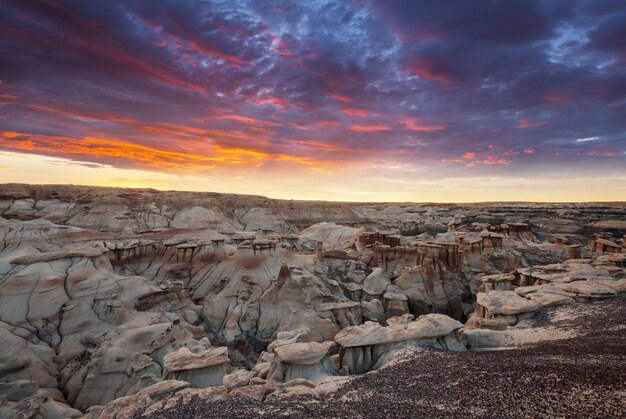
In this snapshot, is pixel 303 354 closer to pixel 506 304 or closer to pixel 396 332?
pixel 396 332

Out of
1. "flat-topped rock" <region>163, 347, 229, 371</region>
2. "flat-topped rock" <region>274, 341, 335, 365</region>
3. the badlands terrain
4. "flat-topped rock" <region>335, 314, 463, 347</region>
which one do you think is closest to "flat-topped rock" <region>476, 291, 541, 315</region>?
the badlands terrain

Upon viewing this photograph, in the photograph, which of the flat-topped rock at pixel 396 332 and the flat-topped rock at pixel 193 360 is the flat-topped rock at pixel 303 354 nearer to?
the flat-topped rock at pixel 396 332

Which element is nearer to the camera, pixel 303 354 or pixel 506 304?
pixel 303 354

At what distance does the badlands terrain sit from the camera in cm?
1041

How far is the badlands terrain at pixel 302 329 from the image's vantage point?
10.4m

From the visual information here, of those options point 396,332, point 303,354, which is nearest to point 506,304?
point 396,332

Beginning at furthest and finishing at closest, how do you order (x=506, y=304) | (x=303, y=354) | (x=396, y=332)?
(x=506, y=304) → (x=396, y=332) → (x=303, y=354)

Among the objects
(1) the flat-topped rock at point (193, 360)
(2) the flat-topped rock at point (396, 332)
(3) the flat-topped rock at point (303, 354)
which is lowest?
(1) the flat-topped rock at point (193, 360)

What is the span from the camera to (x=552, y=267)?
32281 mm

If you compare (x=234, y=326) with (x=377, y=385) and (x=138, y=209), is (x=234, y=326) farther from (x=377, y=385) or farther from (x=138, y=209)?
(x=138, y=209)

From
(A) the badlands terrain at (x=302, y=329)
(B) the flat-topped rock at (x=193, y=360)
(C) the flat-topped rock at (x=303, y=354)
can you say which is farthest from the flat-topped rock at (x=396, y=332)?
(B) the flat-topped rock at (x=193, y=360)

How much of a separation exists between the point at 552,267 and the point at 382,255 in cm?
1825

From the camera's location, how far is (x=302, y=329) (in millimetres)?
18734

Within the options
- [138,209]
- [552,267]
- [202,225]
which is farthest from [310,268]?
[138,209]
